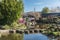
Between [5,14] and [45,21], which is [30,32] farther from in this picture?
[45,21]

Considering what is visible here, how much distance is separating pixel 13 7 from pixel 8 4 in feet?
4.06

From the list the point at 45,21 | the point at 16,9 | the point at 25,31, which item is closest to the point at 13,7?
the point at 16,9

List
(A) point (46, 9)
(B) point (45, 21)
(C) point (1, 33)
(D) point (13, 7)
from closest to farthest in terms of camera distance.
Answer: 1. (C) point (1, 33)
2. (D) point (13, 7)
3. (B) point (45, 21)
4. (A) point (46, 9)

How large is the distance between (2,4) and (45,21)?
18.9m

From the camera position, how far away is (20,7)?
51.9 m

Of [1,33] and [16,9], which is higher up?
[16,9]

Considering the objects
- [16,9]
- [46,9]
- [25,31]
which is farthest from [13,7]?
[46,9]

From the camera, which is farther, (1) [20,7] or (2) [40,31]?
(1) [20,7]

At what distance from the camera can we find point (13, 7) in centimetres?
5112

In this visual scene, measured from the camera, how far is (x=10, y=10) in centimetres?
5119

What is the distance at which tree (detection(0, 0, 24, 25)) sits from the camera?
5122 centimetres

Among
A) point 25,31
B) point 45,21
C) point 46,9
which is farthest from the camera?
point 46,9

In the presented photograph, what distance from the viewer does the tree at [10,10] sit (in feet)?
168

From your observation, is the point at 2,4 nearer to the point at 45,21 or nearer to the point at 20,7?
the point at 20,7
